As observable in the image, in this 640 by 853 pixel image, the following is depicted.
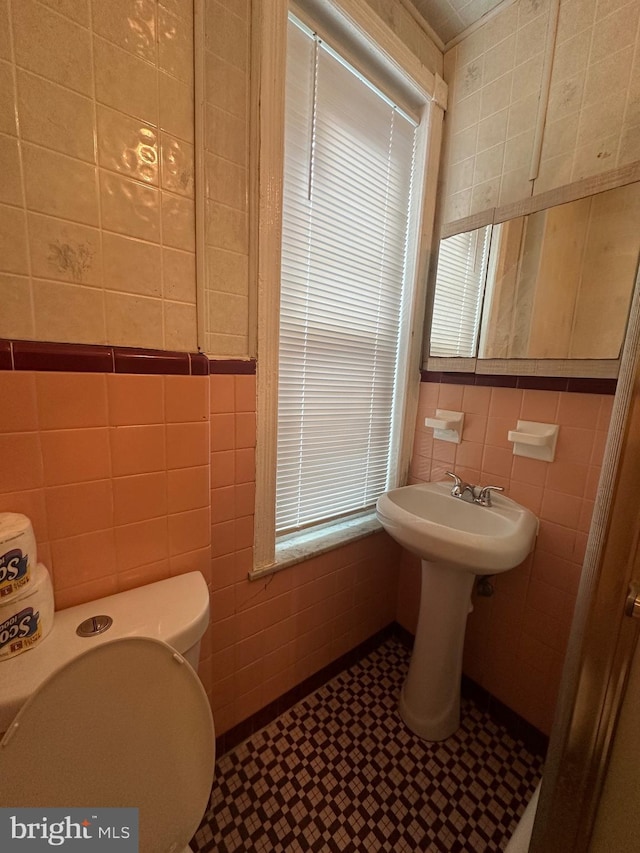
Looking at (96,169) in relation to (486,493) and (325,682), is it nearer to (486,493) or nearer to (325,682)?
(486,493)

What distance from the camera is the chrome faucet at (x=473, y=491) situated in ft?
4.00

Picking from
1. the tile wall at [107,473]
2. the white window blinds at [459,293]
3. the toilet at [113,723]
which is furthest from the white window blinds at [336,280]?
the toilet at [113,723]

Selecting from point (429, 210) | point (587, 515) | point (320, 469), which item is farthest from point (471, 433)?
point (429, 210)

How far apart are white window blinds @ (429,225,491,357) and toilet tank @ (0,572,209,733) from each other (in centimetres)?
125

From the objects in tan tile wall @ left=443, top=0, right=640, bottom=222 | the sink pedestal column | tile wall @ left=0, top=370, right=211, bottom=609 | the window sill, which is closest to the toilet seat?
tile wall @ left=0, top=370, right=211, bottom=609

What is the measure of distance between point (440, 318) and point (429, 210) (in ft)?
1.49

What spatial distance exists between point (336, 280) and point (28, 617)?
1.27 meters

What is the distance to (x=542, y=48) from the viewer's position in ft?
3.51

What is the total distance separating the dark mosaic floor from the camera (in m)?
0.94

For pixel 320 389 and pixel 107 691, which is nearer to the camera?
pixel 107 691

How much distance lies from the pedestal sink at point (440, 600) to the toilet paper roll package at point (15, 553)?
3.01 feet

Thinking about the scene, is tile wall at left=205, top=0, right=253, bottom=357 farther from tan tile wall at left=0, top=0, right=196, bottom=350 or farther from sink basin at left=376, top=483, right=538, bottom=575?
sink basin at left=376, top=483, right=538, bottom=575

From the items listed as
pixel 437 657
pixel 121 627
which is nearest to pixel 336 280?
pixel 121 627

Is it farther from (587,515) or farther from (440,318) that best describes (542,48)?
(587,515)
